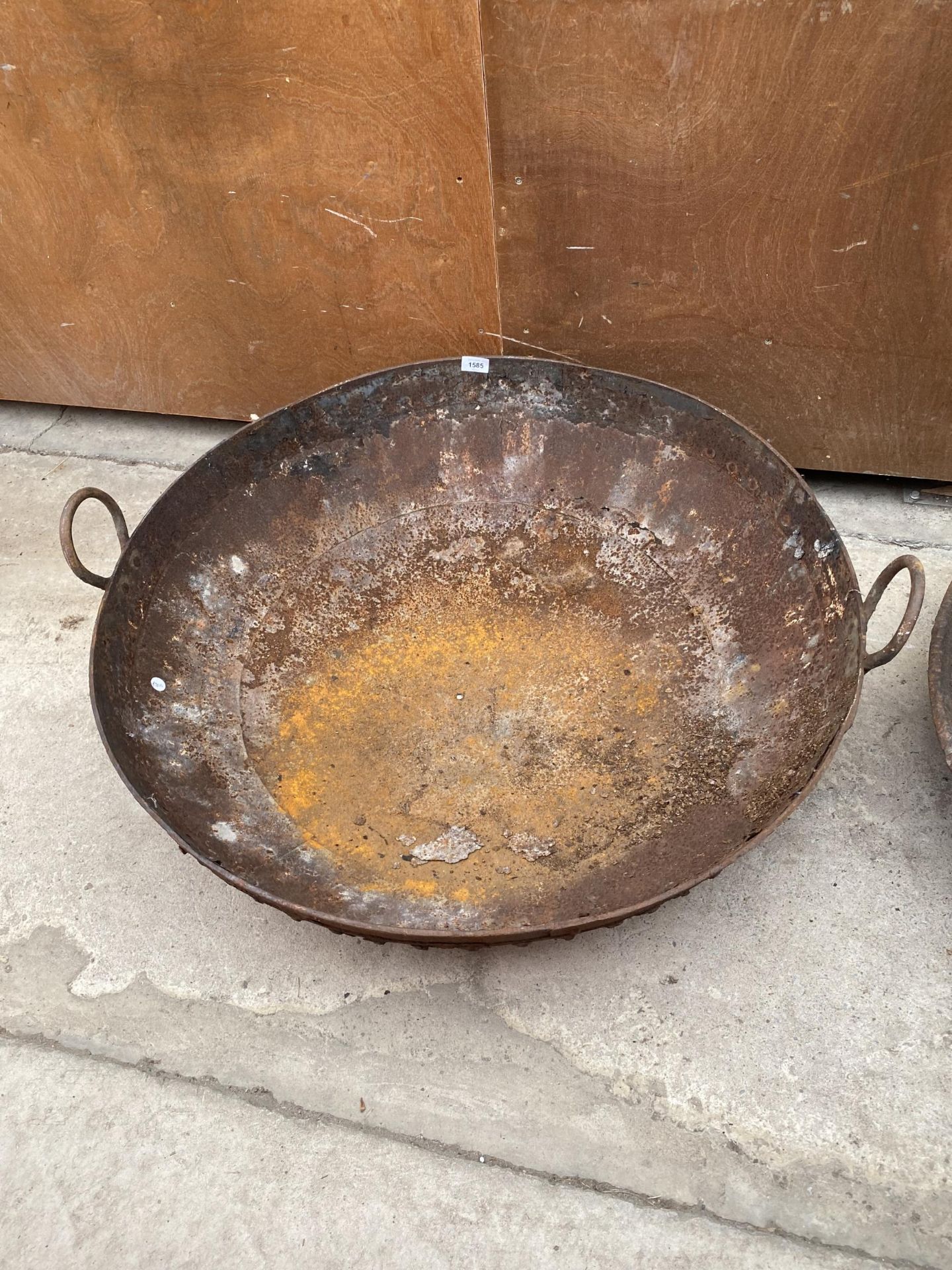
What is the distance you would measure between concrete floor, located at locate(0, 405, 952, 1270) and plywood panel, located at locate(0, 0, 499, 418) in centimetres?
138

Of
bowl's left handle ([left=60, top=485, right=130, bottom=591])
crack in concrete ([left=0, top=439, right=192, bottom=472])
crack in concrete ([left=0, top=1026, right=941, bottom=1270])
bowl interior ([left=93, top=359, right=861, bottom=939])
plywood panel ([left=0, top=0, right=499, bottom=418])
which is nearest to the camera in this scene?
crack in concrete ([left=0, top=1026, right=941, bottom=1270])

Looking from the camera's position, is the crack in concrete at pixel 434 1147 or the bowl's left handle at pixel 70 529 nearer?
the crack in concrete at pixel 434 1147

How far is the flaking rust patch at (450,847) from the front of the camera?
183 centimetres

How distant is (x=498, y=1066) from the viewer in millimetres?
1749

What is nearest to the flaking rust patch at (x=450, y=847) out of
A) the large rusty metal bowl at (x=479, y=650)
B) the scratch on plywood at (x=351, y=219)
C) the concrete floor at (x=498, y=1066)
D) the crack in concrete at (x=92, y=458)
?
the large rusty metal bowl at (x=479, y=650)

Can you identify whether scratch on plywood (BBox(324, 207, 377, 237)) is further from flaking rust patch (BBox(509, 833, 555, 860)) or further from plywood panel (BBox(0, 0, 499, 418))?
flaking rust patch (BBox(509, 833, 555, 860))

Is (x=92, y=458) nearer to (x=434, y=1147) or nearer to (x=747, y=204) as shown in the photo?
(x=747, y=204)

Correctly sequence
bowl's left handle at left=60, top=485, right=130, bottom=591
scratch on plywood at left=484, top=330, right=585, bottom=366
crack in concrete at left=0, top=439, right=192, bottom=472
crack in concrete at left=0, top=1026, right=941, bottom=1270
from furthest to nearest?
crack in concrete at left=0, top=439, right=192, bottom=472, scratch on plywood at left=484, top=330, right=585, bottom=366, bowl's left handle at left=60, top=485, right=130, bottom=591, crack in concrete at left=0, top=1026, right=941, bottom=1270

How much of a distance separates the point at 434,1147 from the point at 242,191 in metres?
2.19

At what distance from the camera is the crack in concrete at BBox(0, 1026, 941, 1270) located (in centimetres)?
155

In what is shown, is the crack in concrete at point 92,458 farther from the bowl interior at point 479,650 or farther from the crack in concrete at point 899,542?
the crack in concrete at point 899,542

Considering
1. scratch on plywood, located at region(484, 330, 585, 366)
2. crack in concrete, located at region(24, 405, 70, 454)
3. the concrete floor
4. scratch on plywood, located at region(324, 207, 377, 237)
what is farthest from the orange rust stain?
crack in concrete, located at region(24, 405, 70, 454)

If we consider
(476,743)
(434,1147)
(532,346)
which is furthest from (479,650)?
(434,1147)

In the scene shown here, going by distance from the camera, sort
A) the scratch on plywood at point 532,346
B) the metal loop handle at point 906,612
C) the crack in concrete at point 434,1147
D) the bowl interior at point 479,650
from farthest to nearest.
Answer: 1. the scratch on plywood at point 532,346
2. the bowl interior at point 479,650
3. the metal loop handle at point 906,612
4. the crack in concrete at point 434,1147
